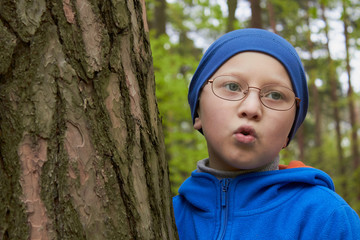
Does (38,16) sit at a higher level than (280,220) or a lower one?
higher

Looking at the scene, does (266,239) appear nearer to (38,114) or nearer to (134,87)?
(134,87)

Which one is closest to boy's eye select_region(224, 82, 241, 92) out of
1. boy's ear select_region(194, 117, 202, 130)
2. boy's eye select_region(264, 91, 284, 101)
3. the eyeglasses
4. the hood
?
the eyeglasses

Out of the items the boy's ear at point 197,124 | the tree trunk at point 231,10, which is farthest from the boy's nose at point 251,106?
the tree trunk at point 231,10

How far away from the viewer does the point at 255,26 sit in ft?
14.0

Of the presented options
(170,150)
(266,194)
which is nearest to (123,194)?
(266,194)

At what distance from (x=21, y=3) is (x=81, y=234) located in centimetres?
75

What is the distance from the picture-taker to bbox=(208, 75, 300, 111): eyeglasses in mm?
1583

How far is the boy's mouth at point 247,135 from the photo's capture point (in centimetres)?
152

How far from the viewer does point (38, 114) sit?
1.14 metres

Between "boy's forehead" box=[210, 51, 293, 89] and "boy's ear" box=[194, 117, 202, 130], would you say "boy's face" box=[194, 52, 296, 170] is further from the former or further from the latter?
"boy's ear" box=[194, 117, 202, 130]

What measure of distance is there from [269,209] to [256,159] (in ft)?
0.73

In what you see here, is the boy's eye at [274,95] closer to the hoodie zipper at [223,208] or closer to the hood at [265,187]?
the hood at [265,187]

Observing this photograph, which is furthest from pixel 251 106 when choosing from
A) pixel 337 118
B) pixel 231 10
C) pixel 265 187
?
pixel 337 118

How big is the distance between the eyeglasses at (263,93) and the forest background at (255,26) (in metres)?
1.47
